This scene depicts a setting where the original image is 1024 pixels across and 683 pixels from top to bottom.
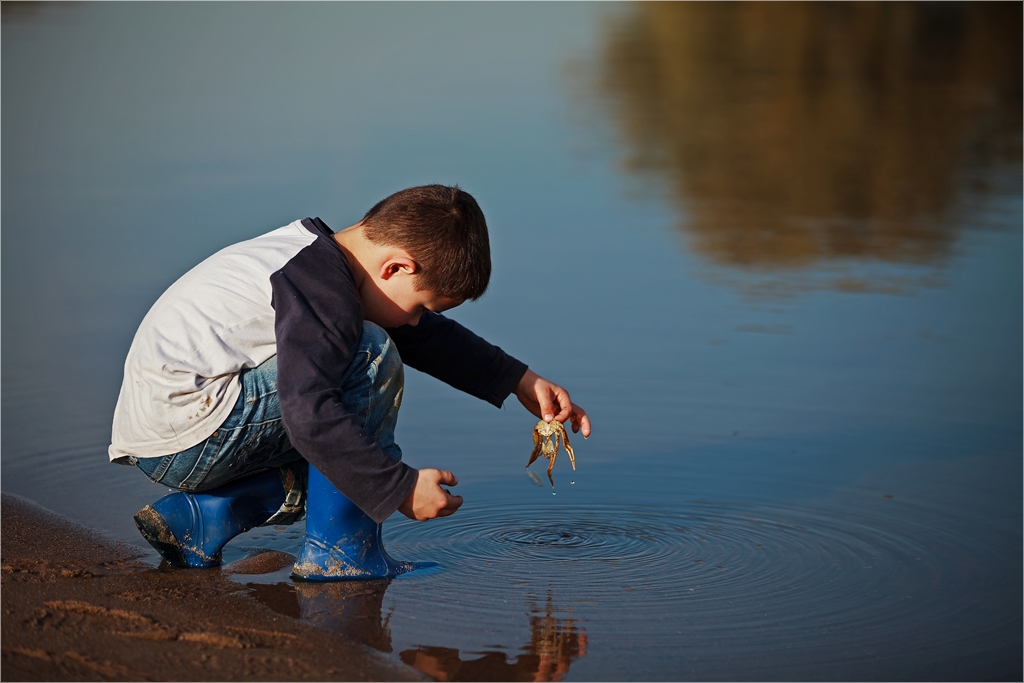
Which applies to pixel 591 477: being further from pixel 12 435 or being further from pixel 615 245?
pixel 615 245

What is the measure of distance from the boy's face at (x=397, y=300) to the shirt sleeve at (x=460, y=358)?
15.1 inches

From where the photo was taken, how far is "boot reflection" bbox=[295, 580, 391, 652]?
257cm

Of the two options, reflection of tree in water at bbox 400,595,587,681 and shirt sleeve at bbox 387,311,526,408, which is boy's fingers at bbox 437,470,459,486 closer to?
reflection of tree in water at bbox 400,595,587,681

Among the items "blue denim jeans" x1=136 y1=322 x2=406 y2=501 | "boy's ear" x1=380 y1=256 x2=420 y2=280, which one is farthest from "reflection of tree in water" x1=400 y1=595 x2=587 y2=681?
"boy's ear" x1=380 y1=256 x2=420 y2=280

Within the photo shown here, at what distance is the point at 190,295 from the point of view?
2.85 meters

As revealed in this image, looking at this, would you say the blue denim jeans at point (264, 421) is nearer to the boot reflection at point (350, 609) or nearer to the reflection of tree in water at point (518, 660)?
the boot reflection at point (350, 609)

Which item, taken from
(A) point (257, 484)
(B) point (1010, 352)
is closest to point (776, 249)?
(B) point (1010, 352)

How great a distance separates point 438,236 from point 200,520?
0.91 m

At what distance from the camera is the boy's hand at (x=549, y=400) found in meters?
3.36

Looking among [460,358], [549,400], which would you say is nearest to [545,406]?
[549,400]

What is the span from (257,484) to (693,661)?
118cm

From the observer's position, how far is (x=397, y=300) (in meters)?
2.96

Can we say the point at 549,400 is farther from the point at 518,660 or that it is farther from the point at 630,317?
the point at 630,317

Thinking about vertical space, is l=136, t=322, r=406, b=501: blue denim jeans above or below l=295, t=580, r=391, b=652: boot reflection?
above
